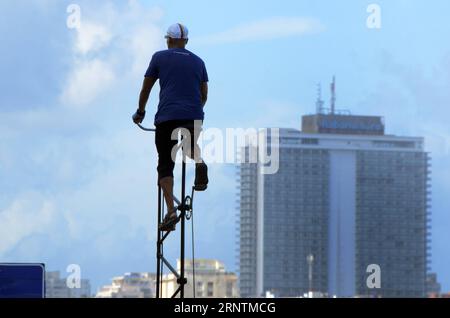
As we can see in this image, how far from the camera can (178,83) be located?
8391 millimetres

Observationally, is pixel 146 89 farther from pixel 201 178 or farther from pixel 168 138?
pixel 201 178

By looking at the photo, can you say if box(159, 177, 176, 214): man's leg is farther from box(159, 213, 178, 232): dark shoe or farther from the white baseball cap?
the white baseball cap

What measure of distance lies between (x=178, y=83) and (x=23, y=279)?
161cm

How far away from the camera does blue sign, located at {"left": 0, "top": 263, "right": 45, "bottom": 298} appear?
7.45 metres

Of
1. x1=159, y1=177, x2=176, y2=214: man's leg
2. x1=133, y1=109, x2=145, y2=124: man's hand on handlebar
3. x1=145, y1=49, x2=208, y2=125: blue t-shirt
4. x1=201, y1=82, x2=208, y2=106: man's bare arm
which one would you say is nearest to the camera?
x1=145, y1=49, x2=208, y2=125: blue t-shirt

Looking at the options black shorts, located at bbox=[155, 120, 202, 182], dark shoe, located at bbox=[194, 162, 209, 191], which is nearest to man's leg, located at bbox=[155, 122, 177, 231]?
black shorts, located at bbox=[155, 120, 202, 182]

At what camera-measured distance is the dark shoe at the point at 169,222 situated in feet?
27.5

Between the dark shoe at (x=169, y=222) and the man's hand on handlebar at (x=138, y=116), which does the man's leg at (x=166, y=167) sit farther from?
the man's hand on handlebar at (x=138, y=116)

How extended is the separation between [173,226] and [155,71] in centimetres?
94

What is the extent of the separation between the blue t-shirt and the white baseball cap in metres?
0.09

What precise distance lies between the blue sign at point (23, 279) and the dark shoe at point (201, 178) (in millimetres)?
1208

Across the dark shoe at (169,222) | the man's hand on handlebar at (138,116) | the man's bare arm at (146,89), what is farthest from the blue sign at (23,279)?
the man's hand on handlebar at (138,116)

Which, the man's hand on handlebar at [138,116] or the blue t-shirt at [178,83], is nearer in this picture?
the blue t-shirt at [178,83]

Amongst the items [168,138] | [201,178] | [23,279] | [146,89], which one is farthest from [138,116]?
[23,279]
